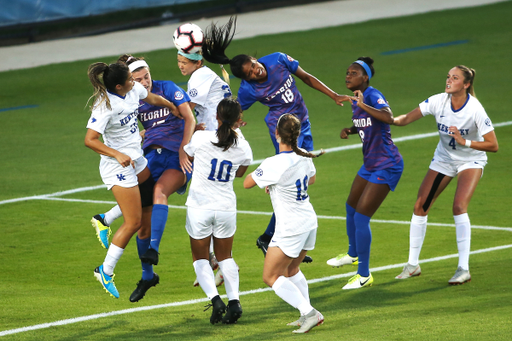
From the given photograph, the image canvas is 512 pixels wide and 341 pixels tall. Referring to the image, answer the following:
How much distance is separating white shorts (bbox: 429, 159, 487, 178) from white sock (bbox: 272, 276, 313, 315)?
9.76 ft

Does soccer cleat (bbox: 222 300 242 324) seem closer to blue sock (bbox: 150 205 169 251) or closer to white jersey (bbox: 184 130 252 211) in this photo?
white jersey (bbox: 184 130 252 211)

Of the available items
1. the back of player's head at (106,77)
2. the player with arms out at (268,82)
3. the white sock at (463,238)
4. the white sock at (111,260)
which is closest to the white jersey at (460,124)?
the white sock at (463,238)

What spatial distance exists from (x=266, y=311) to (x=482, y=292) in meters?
2.41

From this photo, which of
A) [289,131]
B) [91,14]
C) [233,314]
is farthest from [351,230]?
[91,14]

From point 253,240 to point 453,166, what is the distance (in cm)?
342

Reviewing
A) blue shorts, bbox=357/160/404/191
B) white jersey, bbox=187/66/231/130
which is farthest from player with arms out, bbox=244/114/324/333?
white jersey, bbox=187/66/231/130

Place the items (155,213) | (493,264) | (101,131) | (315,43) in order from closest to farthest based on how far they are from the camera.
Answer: (101,131), (155,213), (493,264), (315,43)

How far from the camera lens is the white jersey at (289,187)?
764 centimetres

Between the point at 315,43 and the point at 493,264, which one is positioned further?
the point at 315,43

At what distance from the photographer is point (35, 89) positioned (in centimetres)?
2305

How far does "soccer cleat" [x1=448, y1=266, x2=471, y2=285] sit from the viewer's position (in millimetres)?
9477

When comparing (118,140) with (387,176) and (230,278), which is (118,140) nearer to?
(230,278)

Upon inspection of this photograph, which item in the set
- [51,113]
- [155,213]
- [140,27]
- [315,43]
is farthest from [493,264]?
[140,27]

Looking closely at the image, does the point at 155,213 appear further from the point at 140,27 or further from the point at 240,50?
the point at 140,27
